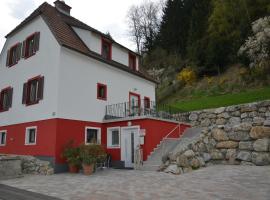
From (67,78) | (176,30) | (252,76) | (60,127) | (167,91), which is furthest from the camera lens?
(176,30)

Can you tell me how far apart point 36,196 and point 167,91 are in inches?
1005

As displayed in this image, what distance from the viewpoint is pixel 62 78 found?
605 inches

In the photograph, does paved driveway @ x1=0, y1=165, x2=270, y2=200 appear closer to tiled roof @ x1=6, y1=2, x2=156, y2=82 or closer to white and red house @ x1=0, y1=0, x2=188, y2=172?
white and red house @ x1=0, y1=0, x2=188, y2=172

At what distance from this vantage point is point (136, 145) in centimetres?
1580

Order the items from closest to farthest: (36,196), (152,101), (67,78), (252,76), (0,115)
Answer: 1. (36,196)
2. (67,78)
3. (0,115)
4. (152,101)
5. (252,76)

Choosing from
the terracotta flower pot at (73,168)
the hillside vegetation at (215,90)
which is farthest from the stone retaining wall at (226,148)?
the hillside vegetation at (215,90)

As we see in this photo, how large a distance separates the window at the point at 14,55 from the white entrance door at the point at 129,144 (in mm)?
9700

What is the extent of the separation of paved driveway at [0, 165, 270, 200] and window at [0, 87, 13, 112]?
9196 mm

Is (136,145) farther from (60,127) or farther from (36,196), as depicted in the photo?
(36,196)

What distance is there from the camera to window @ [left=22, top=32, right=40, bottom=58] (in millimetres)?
17266

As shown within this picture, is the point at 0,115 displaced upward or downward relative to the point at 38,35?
downward

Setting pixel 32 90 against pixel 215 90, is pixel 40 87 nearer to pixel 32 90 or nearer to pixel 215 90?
pixel 32 90

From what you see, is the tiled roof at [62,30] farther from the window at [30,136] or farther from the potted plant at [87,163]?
the potted plant at [87,163]

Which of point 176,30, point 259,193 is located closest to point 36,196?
point 259,193
